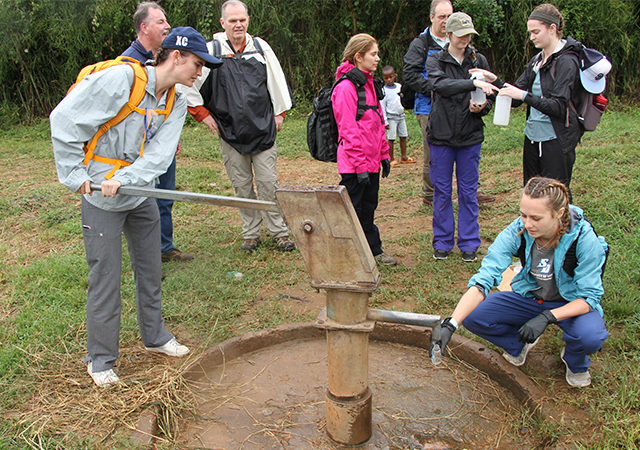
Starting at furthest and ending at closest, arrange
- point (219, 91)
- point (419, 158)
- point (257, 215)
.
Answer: point (419, 158), point (257, 215), point (219, 91)

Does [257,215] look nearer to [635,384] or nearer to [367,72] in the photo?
[367,72]

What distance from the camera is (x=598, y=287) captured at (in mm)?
2768

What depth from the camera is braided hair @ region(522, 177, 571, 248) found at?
2686 mm

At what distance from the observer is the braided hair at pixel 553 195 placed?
106 inches

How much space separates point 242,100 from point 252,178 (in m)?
0.72

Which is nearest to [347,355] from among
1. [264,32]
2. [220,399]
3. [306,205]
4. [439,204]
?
[306,205]

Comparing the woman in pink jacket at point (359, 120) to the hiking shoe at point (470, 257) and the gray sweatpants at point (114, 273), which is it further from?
the gray sweatpants at point (114, 273)

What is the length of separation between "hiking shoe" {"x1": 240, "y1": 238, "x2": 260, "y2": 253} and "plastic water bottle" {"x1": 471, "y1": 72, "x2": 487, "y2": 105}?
7.57 feet

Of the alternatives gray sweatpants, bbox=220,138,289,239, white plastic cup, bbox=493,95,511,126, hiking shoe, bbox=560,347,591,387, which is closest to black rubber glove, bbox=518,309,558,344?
hiking shoe, bbox=560,347,591,387

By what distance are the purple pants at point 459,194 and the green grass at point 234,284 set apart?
23cm

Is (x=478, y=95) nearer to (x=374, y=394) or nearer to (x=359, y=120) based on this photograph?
(x=359, y=120)

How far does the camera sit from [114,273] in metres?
2.91

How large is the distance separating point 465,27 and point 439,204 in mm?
1467

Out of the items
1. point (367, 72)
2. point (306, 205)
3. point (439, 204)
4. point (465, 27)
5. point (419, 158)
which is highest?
point (465, 27)
